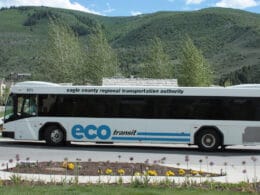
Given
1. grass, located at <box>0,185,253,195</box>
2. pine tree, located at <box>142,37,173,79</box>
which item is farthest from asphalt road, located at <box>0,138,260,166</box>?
pine tree, located at <box>142,37,173,79</box>

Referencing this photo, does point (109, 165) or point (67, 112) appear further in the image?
point (67, 112)

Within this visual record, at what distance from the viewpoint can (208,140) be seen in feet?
68.4

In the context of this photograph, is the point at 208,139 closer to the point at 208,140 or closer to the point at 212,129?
the point at 208,140

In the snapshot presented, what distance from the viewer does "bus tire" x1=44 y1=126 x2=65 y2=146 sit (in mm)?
21859

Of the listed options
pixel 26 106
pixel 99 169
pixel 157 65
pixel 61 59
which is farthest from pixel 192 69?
pixel 99 169

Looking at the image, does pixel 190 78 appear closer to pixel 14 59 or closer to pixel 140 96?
pixel 140 96

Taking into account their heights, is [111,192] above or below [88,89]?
below

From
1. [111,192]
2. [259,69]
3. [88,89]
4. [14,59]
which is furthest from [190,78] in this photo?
[14,59]

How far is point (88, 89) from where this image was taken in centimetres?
2172

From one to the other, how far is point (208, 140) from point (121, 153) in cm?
344

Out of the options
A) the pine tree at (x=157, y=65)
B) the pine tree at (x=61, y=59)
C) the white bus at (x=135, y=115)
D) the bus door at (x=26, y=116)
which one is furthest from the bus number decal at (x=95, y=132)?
the pine tree at (x=157, y=65)

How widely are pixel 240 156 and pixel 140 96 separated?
4.44 metres

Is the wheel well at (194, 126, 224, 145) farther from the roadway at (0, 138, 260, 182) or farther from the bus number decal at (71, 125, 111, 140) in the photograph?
the bus number decal at (71, 125, 111, 140)

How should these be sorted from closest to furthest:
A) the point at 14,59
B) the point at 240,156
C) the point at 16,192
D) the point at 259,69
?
the point at 16,192 < the point at 240,156 < the point at 259,69 < the point at 14,59
